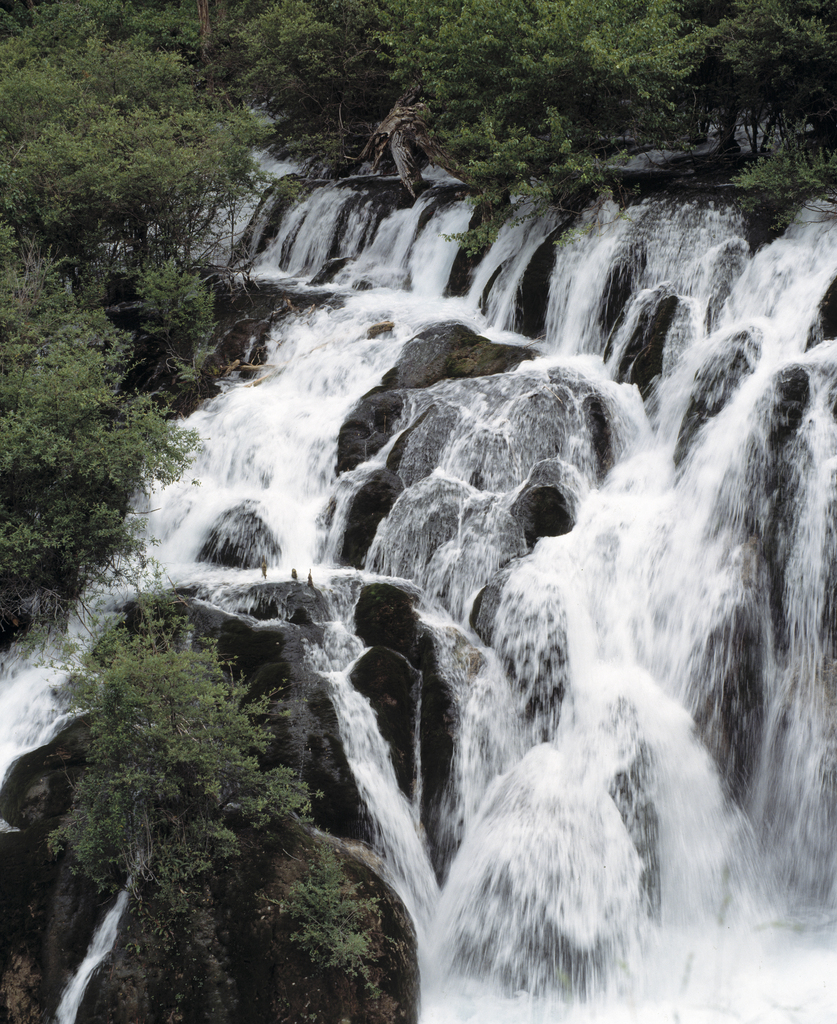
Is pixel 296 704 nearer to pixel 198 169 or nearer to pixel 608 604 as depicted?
pixel 608 604

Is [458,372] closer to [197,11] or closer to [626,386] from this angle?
[626,386]

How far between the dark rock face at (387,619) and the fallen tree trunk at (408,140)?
11307 millimetres

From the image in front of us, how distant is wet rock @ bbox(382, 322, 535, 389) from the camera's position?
37.6 ft

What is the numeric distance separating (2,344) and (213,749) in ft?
21.4

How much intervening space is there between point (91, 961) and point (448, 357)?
9011 mm

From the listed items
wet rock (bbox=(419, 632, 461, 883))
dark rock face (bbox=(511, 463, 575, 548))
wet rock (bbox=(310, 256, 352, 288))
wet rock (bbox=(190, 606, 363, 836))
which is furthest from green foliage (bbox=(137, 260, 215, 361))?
wet rock (bbox=(419, 632, 461, 883))

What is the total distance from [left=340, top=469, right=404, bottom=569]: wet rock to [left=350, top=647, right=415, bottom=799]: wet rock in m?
1.99

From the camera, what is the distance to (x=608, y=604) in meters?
8.06

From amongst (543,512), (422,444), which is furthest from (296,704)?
(422,444)

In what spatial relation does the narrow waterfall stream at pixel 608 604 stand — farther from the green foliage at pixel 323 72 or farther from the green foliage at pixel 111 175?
the green foliage at pixel 323 72

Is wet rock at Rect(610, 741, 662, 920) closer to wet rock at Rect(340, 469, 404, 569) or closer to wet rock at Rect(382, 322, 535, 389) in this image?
wet rock at Rect(340, 469, 404, 569)

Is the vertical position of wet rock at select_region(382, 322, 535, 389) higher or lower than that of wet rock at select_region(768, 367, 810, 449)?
higher

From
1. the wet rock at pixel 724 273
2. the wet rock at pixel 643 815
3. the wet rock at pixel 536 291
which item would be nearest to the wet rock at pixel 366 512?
the wet rock at pixel 643 815

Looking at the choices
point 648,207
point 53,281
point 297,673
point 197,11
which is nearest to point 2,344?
point 53,281
